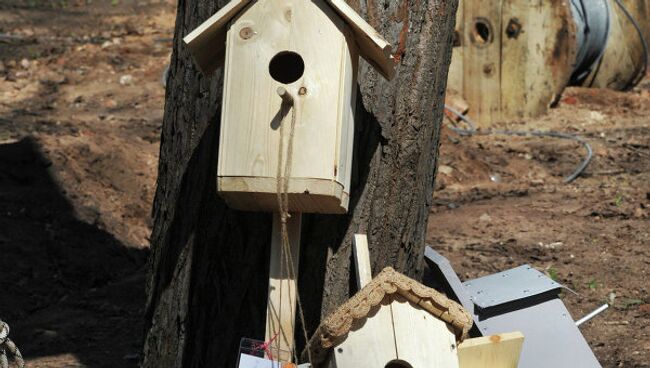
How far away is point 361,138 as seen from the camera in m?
3.94

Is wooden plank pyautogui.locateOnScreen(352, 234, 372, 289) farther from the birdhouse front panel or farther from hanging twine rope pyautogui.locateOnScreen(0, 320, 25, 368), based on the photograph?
hanging twine rope pyautogui.locateOnScreen(0, 320, 25, 368)

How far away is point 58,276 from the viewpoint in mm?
6926

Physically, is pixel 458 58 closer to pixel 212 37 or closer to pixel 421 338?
pixel 212 37

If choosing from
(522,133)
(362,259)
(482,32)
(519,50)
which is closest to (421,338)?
(362,259)

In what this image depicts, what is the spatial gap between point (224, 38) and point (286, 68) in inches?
8.7

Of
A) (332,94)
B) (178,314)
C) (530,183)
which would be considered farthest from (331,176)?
(530,183)

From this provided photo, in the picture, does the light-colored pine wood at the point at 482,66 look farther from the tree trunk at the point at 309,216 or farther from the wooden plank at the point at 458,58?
the tree trunk at the point at 309,216

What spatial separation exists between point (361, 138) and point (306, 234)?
1.25ft

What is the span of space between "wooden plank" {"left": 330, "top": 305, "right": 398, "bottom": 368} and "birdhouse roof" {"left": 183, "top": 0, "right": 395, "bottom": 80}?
32.1 inches

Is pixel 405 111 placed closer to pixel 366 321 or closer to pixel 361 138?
pixel 361 138

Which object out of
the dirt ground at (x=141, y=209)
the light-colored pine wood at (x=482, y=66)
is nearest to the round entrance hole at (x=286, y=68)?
the dirt ground at (x=141, y=209)

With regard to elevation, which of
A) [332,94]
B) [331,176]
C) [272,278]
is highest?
[332,94]

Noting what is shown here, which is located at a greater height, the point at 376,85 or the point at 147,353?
the point at 376,85

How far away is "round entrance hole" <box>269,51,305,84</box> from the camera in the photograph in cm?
366
